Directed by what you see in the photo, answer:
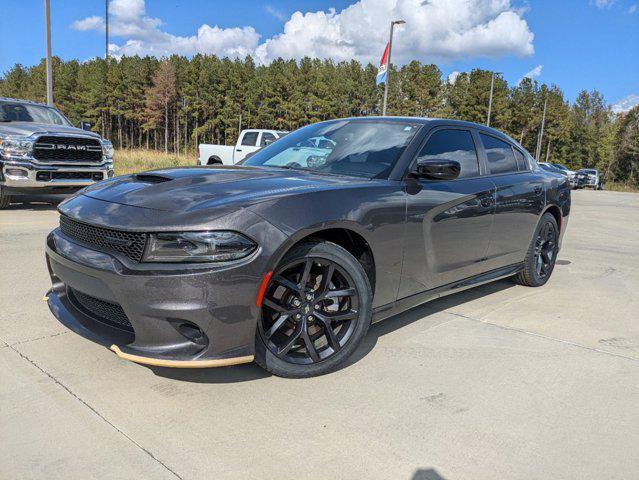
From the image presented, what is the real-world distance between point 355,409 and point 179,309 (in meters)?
1.02

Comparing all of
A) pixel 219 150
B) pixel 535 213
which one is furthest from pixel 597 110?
pixel 535 213

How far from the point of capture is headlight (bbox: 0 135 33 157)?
8.23 m

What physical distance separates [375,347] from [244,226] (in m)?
1.43

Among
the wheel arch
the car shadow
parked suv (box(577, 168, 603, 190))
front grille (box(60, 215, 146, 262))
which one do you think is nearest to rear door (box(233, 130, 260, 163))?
the car shadow

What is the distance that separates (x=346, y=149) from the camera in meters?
3.73

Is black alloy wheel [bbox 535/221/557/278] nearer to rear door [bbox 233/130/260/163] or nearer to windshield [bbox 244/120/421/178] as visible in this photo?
windshield [bbox 244/120/421/178]

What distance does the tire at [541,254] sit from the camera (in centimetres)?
506

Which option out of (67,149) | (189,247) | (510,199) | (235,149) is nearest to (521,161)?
(510,199)

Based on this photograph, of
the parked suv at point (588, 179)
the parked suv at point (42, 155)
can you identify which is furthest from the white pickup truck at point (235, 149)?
the parked suv at point (588, 179)

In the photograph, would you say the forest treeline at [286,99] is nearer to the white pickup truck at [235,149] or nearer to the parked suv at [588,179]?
the parked suv at [588,179]

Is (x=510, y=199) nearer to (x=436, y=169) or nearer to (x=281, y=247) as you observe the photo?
(x=436, y=169)

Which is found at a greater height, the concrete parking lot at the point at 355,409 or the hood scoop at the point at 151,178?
the hood scoop at the point at 151,178

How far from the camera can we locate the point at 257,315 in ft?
8.37

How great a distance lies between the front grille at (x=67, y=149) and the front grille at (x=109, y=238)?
660 cm
